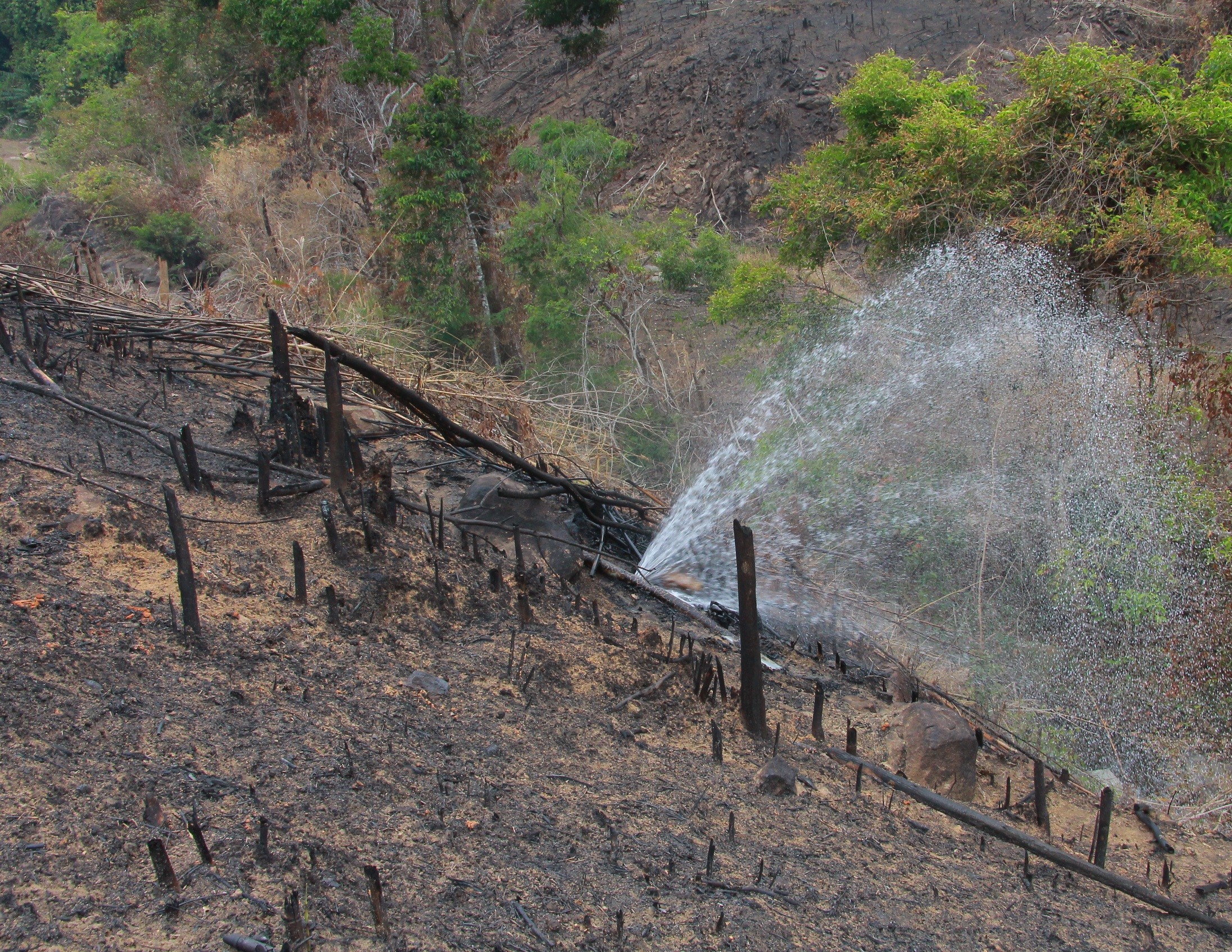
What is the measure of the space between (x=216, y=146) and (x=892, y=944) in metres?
24.8

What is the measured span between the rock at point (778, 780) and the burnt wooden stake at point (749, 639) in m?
0.32

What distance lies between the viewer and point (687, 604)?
16.4 ft

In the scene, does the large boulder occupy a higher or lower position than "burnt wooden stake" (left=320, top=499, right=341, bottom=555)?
lower

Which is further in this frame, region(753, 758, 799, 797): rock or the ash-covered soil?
region(753, 758, 799, 797): rock

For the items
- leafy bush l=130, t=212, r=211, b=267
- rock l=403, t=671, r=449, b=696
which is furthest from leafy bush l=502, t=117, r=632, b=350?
rock l=403, t=671, r=449, b=696

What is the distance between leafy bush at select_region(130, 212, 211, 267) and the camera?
720 inches

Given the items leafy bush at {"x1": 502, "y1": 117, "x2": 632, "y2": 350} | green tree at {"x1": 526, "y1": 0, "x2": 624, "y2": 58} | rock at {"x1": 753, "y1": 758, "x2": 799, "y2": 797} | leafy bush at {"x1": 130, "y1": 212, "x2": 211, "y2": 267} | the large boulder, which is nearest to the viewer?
rock at {"x1": 753, "y1": 758, "x2": 799, "y2": 797}

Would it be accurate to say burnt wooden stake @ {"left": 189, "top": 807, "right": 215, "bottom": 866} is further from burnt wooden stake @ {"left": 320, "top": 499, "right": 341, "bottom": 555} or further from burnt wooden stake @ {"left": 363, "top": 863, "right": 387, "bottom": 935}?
burnt wooden stake @ {"left": 320, "top": 499, "right": 341, "bottom": 555}

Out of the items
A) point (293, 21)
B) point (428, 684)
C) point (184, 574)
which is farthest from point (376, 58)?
point (428, 684)

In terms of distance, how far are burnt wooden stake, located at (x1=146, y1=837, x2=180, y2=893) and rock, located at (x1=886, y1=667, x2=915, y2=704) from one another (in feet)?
11.9

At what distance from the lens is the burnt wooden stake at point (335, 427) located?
163 inches

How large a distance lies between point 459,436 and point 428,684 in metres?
1.91

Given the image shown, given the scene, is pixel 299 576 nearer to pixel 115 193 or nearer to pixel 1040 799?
pixel 1040 799

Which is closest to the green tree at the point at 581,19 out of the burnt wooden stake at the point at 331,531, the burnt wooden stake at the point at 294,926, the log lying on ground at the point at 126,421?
the log lying on ground at the point at 126,421
